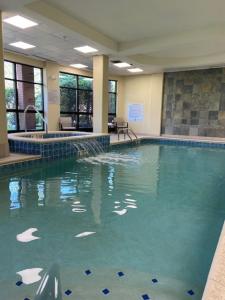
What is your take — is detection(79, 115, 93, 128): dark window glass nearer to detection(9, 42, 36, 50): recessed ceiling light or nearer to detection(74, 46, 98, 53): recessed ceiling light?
detection(74, 46, 98, 53): recessed ceiling light

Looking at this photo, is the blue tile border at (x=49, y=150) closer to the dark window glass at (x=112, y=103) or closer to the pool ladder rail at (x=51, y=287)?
the pool ladder rail at (x=51, y=287)

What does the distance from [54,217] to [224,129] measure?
8726mm

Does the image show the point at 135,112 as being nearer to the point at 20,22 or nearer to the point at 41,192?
the point at 20,22

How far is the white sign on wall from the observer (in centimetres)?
1109

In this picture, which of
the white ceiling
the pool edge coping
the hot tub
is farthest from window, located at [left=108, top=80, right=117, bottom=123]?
the pool edge coping

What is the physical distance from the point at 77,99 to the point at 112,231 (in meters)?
8.56

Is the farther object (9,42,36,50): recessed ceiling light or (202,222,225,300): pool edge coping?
(9,42,36,50): recessed ceiling light

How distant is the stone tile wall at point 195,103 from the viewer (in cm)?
913

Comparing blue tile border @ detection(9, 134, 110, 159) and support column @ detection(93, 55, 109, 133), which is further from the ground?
support column @ detection(93, 55, 109, 133)

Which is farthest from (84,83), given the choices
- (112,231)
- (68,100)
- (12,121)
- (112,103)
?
(112,231)

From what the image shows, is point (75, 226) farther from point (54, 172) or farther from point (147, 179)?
point (54, 172)

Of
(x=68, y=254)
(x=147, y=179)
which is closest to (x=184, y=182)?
(x=147, y=179)

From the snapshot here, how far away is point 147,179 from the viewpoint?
12.3 feet

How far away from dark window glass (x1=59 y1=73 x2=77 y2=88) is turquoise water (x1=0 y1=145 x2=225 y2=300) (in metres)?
6.33
